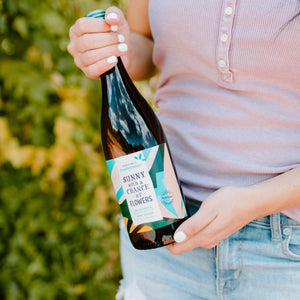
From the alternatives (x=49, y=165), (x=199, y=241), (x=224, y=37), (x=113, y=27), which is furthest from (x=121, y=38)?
(x=49, y=165)

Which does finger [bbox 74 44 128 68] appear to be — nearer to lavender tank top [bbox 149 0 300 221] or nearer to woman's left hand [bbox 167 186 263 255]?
lavender tank top [bbox 149 0 300 221]

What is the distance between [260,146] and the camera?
701mm

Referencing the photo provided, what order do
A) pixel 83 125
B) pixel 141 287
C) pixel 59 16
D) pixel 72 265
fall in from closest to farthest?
pixel 141 287
pixel 59 16
pixel 83 125
pixel 72 265

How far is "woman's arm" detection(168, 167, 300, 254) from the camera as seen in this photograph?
62 cm

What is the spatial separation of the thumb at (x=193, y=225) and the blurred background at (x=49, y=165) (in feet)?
2.54

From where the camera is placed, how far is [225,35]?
26.4 inches

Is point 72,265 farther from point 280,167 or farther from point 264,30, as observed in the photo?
point 264,30

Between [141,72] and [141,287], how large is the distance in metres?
0.52

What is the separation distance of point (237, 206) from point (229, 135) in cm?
15

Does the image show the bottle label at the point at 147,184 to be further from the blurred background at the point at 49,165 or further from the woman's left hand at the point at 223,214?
the blurred background at the point at 49,165

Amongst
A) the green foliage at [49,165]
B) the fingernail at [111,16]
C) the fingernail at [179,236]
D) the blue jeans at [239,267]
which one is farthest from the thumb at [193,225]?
the green foliage at [49,165]

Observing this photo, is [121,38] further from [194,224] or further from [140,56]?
[194,224]

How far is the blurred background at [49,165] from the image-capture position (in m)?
1.40

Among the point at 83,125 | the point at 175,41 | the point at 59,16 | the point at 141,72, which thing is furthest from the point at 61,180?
the point at 175,41
